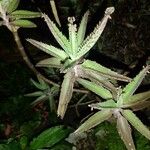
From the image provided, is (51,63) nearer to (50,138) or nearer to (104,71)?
(104,71)

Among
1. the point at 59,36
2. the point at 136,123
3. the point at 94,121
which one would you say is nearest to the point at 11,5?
the point at 59,36

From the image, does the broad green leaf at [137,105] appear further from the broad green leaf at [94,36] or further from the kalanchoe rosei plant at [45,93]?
the kalanchoe rosei plant at [45,93]

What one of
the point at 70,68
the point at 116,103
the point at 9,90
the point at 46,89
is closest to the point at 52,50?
the point at 70,68

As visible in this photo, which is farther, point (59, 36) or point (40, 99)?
point (40, 99)

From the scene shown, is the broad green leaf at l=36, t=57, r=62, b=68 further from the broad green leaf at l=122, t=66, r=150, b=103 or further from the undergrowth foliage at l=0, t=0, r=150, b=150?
the broad green leaf at l=122, t=66, r=150, b=103

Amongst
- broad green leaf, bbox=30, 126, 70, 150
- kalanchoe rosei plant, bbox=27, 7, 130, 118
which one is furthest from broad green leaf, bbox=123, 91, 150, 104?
broad green leaf, bbox=30, 126, 70, 150
